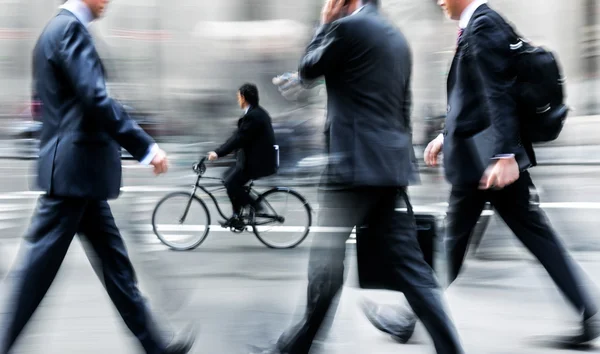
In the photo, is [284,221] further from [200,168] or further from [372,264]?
[372,264]

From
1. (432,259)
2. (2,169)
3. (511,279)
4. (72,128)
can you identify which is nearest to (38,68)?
(72,128)

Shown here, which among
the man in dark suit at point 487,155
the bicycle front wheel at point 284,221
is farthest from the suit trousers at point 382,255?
the bicycle front wheel at point 284,221

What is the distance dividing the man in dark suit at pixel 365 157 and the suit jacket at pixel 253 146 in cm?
428

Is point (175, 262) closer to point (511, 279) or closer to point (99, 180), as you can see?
point (511, 279)

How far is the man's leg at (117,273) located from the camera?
12.8 feet

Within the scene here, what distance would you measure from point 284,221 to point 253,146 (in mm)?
731

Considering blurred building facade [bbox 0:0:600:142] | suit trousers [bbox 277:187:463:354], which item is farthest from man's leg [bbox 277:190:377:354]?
blurred building facade [bbox 0:0:600:142]

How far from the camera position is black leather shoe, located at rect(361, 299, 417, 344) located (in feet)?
15.3

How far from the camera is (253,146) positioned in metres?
8.14

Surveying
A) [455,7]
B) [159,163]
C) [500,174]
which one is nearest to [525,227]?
[500,174]

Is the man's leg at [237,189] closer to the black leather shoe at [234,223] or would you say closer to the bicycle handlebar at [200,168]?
the black leather shoe at [234,223]

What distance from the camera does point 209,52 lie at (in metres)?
17.5

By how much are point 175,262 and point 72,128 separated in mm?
3900

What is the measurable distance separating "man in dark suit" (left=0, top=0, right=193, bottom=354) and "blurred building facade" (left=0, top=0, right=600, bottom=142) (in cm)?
1193
